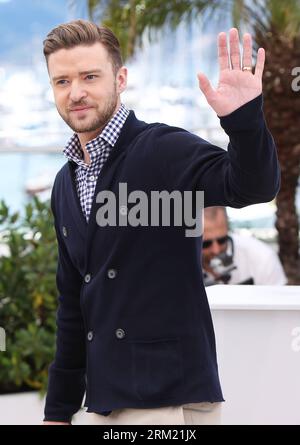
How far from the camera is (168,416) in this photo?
2031mm

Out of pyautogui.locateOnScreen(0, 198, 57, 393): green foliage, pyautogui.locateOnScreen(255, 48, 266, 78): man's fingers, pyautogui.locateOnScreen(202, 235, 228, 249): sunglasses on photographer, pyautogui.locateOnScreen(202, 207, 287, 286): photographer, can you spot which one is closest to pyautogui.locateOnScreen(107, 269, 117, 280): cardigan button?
pyautogui.locateOnScreen(255, 48, 266, 78): man's fingers

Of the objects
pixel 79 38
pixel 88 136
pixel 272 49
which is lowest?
pixel 88 136

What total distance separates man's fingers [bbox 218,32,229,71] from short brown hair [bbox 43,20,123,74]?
0.38m

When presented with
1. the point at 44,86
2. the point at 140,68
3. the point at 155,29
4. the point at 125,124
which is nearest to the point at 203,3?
the point at 155,29

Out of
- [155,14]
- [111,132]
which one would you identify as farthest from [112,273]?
[155,14]

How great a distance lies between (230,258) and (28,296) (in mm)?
1171

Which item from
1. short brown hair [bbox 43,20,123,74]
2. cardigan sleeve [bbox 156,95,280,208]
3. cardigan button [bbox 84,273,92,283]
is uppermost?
short brown hair [bbox 43,20,123,74]

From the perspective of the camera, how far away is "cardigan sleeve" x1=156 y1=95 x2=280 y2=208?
183cm

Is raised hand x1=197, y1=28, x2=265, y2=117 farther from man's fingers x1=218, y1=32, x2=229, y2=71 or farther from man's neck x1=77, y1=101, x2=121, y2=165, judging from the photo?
man's neck x1=77, y1=101, x2=121, y2=165

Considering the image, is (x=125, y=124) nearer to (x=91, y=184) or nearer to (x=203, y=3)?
(x=91, y=184)

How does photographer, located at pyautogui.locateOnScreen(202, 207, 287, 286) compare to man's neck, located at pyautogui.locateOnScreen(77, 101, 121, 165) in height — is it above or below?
below

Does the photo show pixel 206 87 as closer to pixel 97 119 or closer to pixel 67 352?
pixel 97 119

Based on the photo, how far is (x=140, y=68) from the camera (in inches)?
385

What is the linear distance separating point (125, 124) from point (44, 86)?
8.29 m
